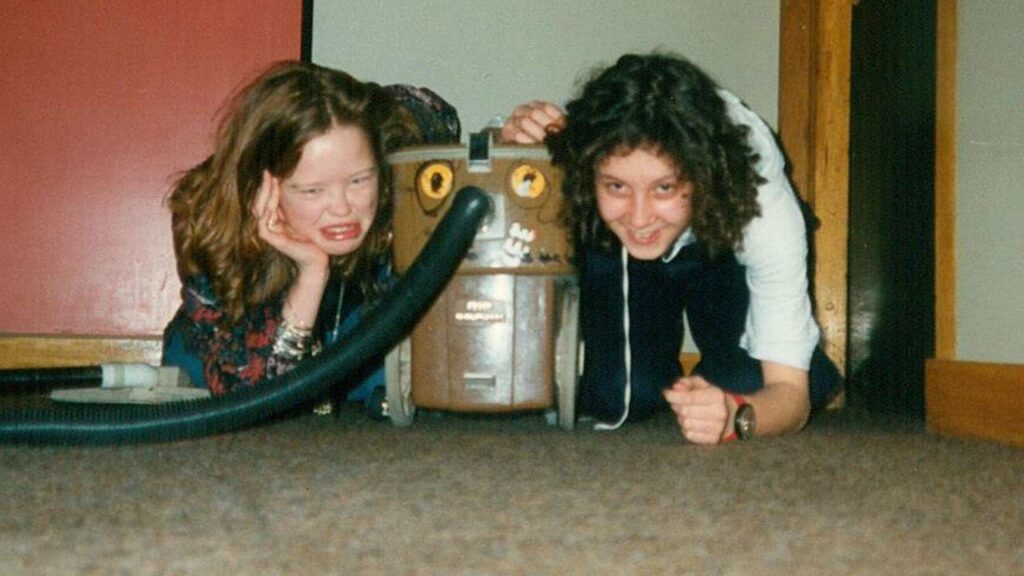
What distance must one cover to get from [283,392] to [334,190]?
1.06ft

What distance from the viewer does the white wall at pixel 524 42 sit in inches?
76.2

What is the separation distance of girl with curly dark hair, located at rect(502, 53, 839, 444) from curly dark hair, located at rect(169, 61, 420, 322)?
0.20 meters

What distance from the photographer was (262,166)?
4.54 feet

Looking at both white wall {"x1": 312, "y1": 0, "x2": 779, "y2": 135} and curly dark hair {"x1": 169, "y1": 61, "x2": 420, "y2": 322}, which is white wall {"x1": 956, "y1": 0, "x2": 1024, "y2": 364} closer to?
white wall {"x1": 312, "y1": 0, "x2": 779, "y2": 135}

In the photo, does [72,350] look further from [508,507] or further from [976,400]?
[976,400]

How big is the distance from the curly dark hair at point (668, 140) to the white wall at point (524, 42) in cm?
71

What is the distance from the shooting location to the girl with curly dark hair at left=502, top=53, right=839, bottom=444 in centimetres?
121

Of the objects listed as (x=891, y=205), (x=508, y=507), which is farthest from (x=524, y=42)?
(x=508, y=507)

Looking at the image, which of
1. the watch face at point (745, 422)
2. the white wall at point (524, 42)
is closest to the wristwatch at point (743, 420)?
the watch face at point (745, 422)

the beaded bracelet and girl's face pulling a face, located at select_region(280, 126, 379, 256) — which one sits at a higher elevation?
girl's face pulling a face, located at select_region(280, 126, 379, 256)

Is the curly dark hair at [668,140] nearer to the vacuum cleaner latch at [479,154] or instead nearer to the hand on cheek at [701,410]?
the vacuum cleaner latch at [479,154]

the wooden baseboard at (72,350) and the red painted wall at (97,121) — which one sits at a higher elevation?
the red painted wall at (97,121)

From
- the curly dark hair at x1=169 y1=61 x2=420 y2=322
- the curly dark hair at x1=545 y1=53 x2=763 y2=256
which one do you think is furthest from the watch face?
the curly dark hair at x1=169 y1=61 x2=420 y2=322

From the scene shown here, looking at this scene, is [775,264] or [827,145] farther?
[827,145]
